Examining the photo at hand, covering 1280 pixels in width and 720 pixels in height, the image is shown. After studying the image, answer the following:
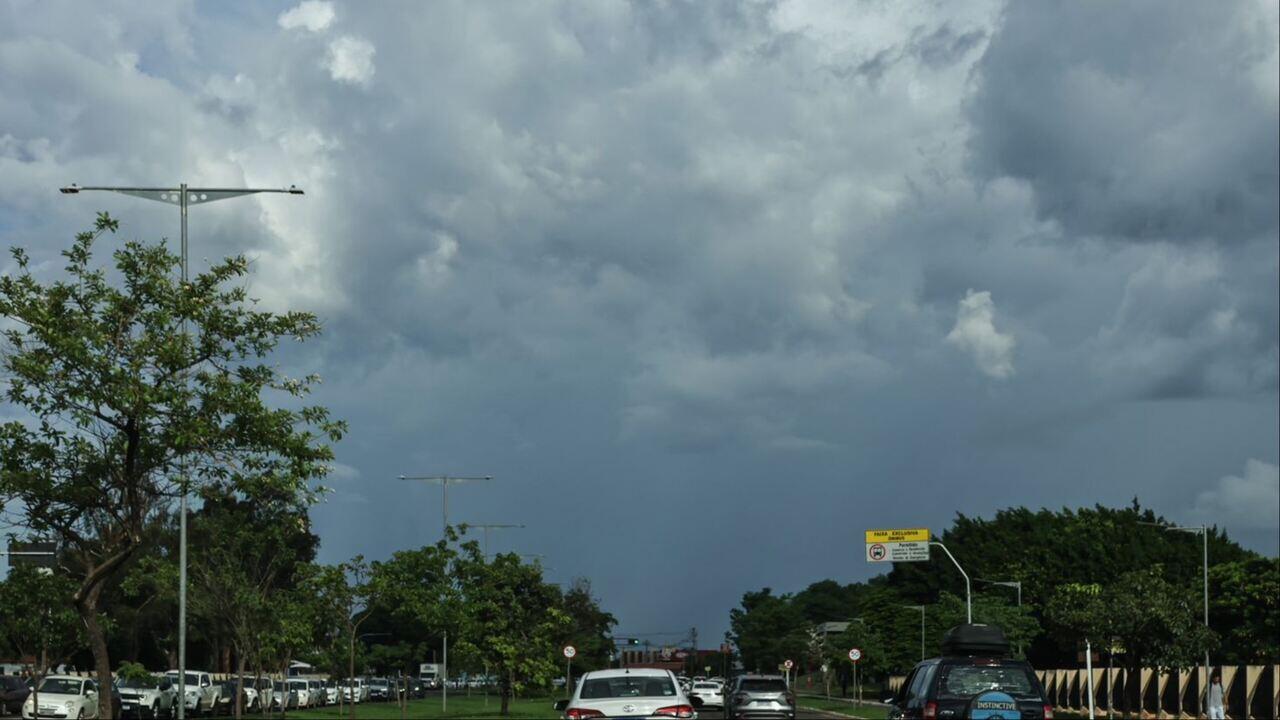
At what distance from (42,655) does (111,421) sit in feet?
117

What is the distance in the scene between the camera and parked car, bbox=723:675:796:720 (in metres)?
41.8

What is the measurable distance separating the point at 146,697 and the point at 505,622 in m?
13.7

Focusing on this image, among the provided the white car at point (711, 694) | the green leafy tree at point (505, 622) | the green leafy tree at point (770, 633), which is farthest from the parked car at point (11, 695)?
the green leafy tree at point (770, 633)

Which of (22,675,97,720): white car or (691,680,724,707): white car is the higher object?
(22,675,97,720): white car

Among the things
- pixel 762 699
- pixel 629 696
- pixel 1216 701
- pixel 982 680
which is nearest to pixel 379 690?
pixel 762 699

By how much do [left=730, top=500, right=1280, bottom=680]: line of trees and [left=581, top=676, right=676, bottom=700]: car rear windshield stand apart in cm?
2927

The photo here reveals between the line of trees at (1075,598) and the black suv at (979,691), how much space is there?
95.2 ft

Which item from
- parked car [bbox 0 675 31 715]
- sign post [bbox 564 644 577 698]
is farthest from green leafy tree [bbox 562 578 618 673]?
parked car [bbox 0 675 31 715]

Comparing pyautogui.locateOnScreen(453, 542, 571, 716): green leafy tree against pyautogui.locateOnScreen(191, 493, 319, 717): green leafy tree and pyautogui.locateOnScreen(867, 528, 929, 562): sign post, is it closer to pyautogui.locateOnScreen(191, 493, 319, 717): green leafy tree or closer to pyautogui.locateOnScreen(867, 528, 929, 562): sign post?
pyautogui.locateOnScreen(191, 493, 319, 717): green leafy tree

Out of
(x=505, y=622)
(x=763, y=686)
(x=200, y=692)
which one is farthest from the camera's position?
(x=200, y=692)

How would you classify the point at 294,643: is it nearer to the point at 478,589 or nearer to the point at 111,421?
the point at 478,589

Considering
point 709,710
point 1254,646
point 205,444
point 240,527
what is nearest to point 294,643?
point 240,527

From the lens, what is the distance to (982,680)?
19.8 metres

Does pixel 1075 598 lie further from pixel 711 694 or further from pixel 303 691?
pixel 303 691
